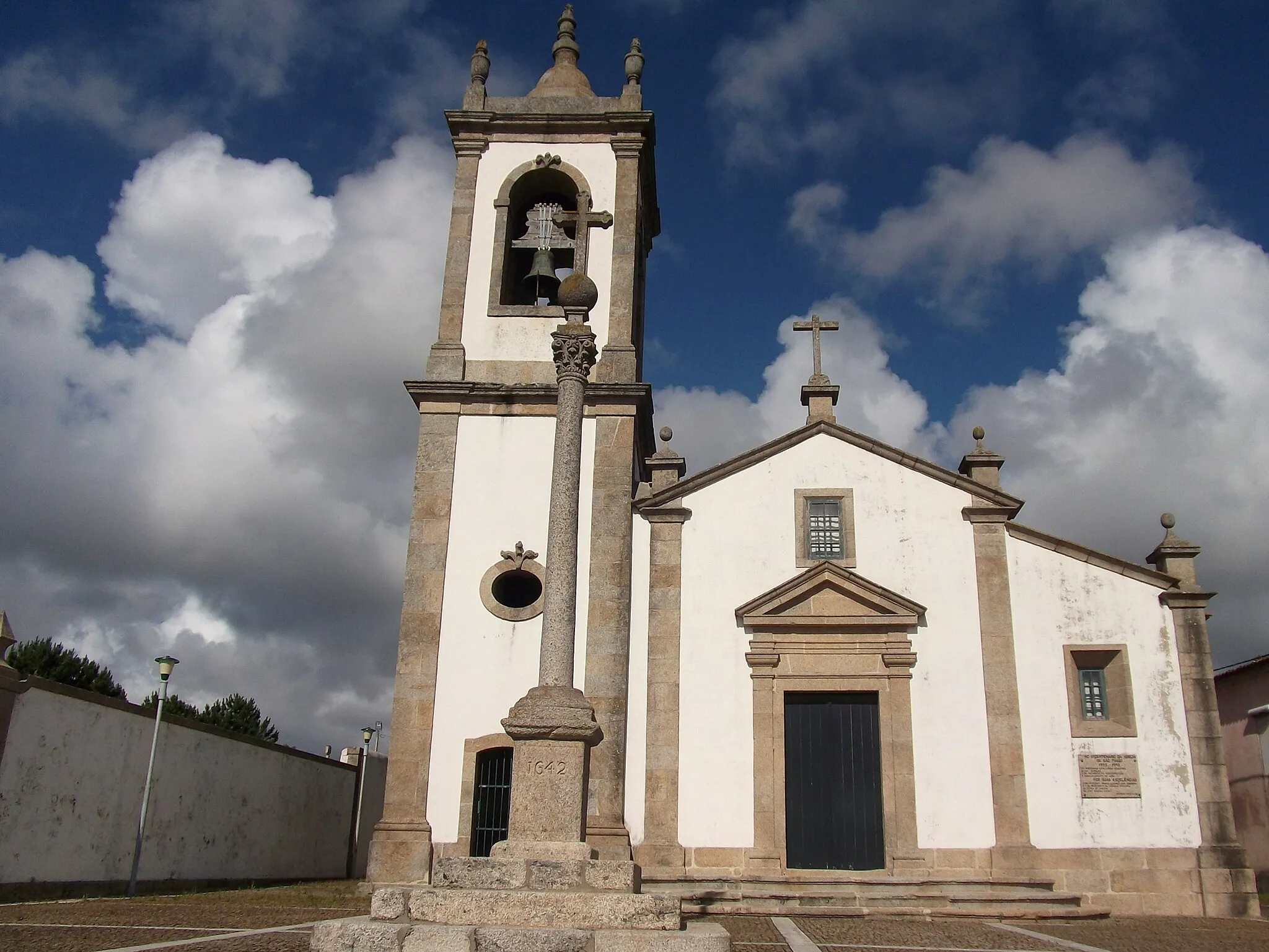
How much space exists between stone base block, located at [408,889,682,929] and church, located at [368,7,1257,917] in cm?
549

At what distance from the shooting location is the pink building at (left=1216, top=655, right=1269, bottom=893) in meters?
18.3

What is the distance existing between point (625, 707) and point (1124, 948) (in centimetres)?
622

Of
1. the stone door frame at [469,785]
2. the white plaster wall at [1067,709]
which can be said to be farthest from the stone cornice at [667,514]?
the white plaster wall at [1067,709]

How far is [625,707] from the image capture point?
13.5 m

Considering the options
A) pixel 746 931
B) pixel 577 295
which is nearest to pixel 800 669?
pixel 746 931

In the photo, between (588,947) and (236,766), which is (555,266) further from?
(588,947)

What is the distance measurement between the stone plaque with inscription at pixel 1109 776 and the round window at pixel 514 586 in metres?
7.24

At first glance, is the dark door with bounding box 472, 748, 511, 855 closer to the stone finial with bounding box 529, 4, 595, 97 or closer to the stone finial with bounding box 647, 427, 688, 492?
the stone finial with bounding box 647, 427, 688, 492

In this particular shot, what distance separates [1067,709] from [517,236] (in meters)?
10.6

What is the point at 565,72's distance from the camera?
59.3 ft

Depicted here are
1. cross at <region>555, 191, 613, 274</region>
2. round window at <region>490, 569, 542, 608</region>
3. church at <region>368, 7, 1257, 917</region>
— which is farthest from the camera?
cross at <region>555, 191, 613, 274</region>

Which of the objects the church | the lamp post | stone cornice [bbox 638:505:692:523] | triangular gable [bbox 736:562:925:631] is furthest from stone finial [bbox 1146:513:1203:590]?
the lamp post

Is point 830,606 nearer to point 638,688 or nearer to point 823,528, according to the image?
point 823,528

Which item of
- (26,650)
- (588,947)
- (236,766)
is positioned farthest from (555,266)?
(26,650)
